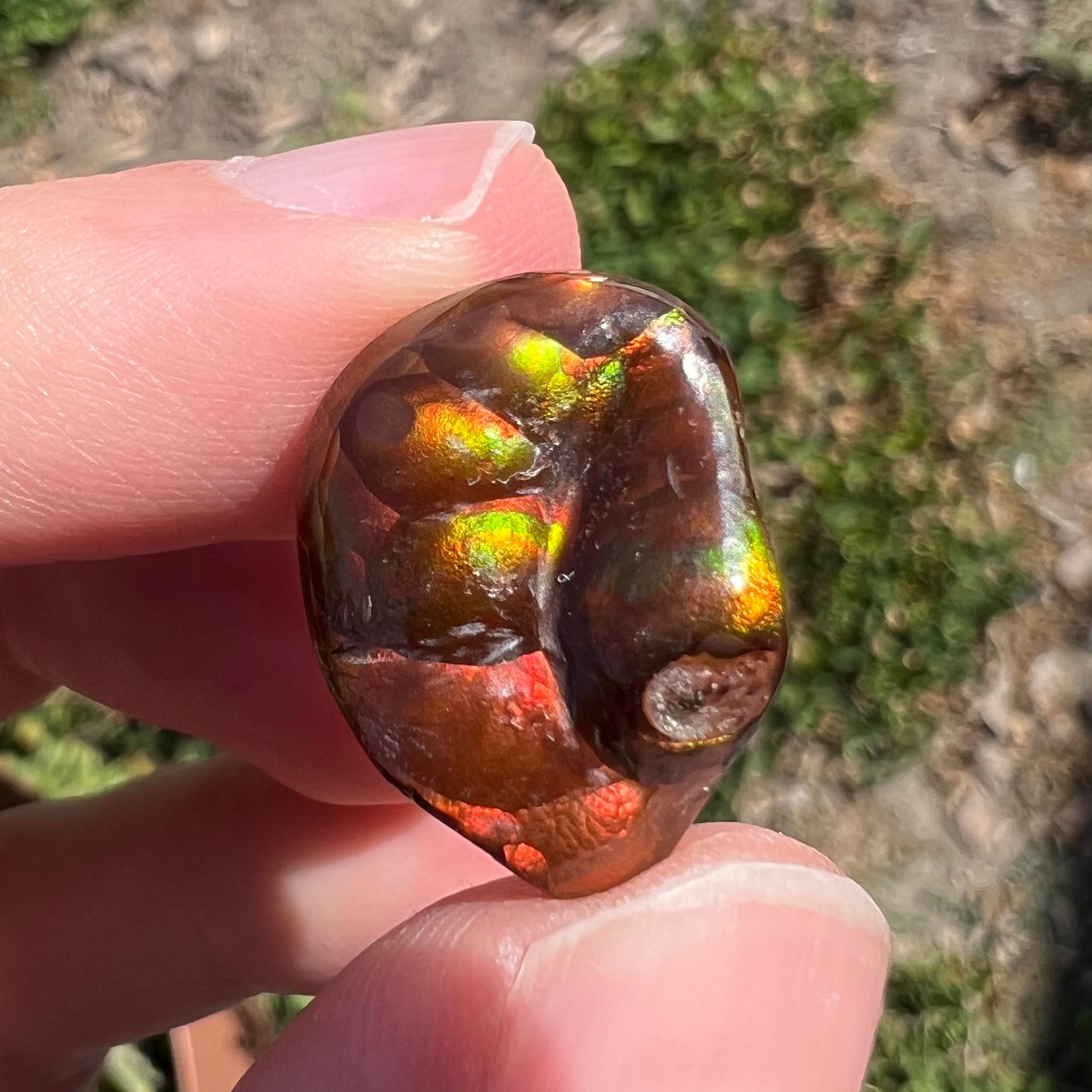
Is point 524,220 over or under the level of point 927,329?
over

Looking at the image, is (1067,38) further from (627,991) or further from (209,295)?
(627,991)

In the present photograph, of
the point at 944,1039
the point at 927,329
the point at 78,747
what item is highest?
the point at 927,329

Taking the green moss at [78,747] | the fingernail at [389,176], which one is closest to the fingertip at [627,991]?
the fingernail at [389,176]

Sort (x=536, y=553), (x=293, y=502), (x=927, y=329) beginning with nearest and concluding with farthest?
(x=536, y=553) < (x=293, y=502) < (x=927, y=329)

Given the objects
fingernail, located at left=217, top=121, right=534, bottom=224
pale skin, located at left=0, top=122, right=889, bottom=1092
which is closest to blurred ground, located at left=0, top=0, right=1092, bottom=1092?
pale skin, located at left=0, top=122, right=889, bottom=1092

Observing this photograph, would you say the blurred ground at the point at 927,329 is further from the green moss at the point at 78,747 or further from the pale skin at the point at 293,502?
the pale skin at the point at 293,502

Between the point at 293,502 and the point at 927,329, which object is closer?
the point at 293,502

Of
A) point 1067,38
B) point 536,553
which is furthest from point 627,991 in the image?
point 1067,38

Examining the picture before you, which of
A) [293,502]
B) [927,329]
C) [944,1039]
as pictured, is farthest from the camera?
[927,329]
